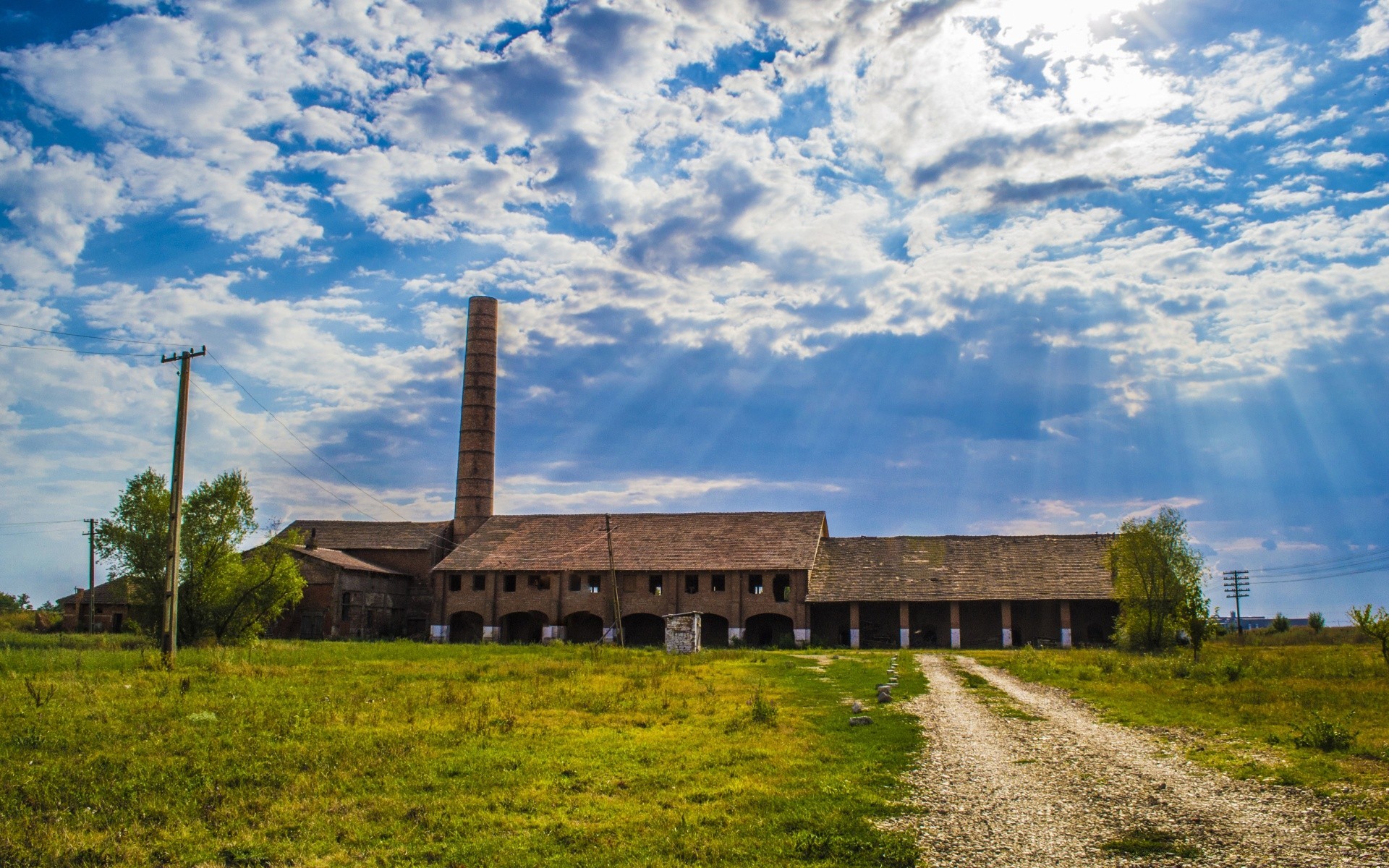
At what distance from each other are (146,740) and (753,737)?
819 cm

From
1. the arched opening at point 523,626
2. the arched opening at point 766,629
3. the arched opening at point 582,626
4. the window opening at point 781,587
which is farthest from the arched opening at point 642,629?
the window opening at point 781,587

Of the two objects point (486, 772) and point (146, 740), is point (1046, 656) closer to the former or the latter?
point (486, 772)

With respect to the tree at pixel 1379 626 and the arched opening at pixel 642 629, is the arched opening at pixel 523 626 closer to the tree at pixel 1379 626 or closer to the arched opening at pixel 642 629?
the arched opening at pixel 642 629

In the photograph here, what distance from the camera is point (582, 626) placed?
50.1m

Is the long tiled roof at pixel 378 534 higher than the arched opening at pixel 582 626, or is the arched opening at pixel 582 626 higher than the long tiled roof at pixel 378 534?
the long tiled roof at pixel 378 534

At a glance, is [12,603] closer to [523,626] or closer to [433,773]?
[523,626]

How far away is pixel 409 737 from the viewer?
1229 centimetres

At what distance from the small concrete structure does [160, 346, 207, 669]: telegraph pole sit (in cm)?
1756

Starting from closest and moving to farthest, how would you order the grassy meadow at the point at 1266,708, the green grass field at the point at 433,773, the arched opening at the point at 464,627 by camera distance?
the green grass field at the point at 433,773 → the grassy meadow at the point at 1266,708 → the arched opening at the point at 464,627

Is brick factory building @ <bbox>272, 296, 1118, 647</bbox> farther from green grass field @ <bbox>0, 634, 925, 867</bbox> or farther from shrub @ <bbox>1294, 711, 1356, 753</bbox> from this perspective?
shrub @ <bbox>1294, 711, 1356, 753</bbox>

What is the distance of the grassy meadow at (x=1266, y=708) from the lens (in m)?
9.94

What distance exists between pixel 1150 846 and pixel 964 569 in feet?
137

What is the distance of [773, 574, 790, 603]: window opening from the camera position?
4719 cm

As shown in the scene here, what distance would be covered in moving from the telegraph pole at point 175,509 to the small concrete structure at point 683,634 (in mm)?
17558
